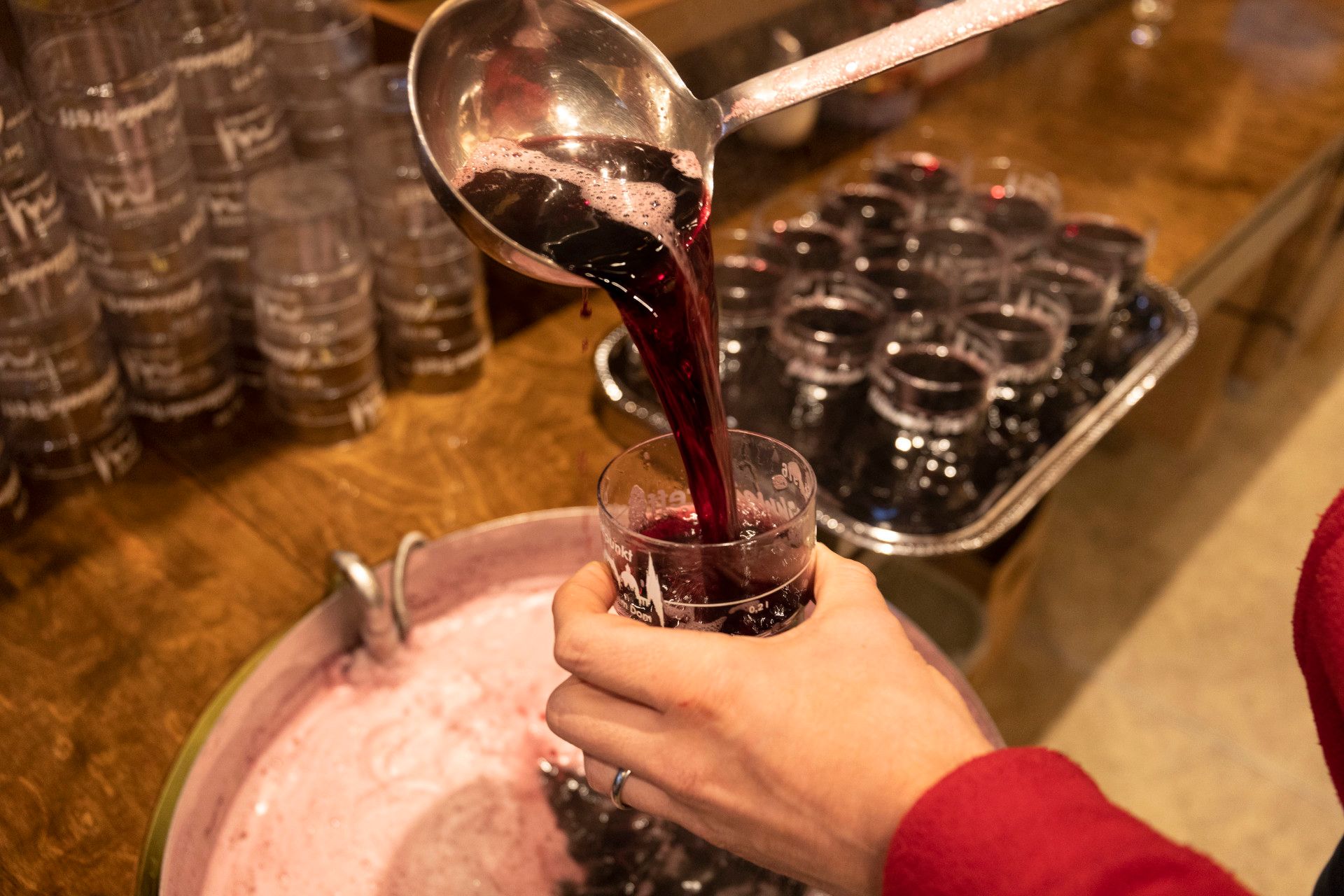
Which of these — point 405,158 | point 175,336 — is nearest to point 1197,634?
point 405,158

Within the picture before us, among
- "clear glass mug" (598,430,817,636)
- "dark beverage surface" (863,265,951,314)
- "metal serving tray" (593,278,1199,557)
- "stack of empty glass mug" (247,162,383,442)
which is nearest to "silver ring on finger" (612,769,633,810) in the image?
"clear glass mug" (598,430,817,636)

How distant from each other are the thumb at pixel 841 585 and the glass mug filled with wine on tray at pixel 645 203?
0.01 m

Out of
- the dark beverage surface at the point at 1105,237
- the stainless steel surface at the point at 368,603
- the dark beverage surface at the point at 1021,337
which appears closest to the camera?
the stainless steel surface at the point at 368,603

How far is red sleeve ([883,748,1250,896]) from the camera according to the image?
21.0 inches

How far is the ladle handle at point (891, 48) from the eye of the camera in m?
0.83

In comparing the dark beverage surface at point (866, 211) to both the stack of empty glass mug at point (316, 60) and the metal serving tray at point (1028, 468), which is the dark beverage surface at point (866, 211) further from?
the stack of empty glass mug at point (316, 60)

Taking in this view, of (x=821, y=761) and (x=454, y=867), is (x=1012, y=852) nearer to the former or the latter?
(x=821, y=761)

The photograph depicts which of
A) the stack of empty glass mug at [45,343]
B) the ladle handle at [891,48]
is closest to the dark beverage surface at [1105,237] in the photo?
the ladle handle at [891,48]

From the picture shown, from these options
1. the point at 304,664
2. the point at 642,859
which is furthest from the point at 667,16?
the point at 642,859

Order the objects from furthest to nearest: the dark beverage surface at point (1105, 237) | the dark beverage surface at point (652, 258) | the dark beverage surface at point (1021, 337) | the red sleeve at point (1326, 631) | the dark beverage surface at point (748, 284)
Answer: the dark beverage surface at point (1105, 237) → the dark beverage surface at point (748, 284) → the dark beverage surface at point (1021, 337) → the dark beverage surface at point (652, 258) → the red sleeve at point (1326, 631)

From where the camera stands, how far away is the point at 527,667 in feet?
3.49

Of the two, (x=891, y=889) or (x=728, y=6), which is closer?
(x=891, y=889)

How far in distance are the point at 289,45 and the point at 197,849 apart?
96 cm

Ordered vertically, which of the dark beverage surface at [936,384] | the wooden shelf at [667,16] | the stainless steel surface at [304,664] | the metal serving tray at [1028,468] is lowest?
the metal serving tray at [1028,468]
